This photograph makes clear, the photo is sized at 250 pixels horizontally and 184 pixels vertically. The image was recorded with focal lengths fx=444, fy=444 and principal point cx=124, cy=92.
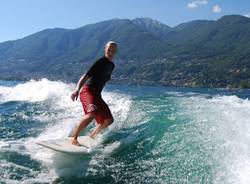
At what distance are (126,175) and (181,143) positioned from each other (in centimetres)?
166

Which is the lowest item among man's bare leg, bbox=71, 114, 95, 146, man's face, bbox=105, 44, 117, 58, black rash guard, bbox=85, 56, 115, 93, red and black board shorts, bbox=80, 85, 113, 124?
man's bare leg, bbox=71, 114, 95, 146

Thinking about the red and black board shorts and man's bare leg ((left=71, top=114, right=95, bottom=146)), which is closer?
man's bare leg ((left=71, top=114, right=95, bottom=146))

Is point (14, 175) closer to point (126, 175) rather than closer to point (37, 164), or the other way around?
point (37, 164)

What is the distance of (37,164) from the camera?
7.16 metres

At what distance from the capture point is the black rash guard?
8.73 meters

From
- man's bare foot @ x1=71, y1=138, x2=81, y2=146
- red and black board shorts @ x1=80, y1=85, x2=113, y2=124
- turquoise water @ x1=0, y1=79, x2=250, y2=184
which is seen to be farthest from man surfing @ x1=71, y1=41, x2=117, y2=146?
turquoise water @ x1=0, y1=79, x2=250, y2=184

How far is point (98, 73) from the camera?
8805 mm

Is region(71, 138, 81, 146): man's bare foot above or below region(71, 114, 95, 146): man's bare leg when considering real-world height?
below

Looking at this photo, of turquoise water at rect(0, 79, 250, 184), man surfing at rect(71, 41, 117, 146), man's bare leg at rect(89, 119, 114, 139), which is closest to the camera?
turquoise water at rect(0, 79, 250, 184)

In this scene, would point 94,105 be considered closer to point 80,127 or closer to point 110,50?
point 80,127

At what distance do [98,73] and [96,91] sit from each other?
1.19 ft

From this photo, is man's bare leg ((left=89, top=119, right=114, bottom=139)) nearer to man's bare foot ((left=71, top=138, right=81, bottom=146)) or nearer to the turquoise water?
the turquoise water

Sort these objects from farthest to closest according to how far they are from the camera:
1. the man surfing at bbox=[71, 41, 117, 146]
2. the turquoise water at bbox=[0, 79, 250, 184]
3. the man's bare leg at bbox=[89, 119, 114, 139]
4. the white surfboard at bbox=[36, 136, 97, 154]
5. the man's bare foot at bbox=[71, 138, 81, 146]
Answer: the man's bare leg at bbox=[89, 119, 114, 139]
the man surfing at bbox=[71, 41, 117, 146]
the man's bare foot at bbox=[71, 138, 81, 146]
the white surfboard at bbox=[36, 136, 97, 154]
the turquoise water at bbox=[0, 79, 250, 184]

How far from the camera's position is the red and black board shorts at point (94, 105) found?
847 cm
